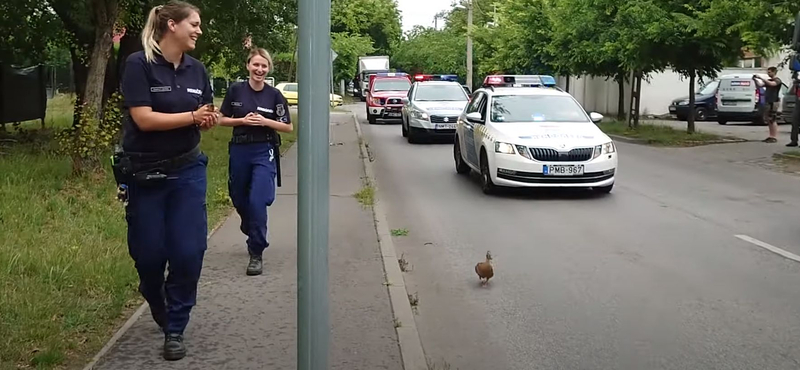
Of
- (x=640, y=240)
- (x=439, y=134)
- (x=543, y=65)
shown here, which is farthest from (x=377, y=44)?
(x=640, y=240)

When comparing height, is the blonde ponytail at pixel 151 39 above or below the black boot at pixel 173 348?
above

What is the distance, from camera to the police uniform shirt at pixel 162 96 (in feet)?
15.2

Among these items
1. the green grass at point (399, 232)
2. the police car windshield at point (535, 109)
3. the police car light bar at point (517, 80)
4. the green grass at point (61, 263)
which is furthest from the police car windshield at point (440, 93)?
the green grass at point (399, 232)

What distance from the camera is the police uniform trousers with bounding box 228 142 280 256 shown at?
722 centimetres

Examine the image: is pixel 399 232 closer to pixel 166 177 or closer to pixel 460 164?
pixel 166 177

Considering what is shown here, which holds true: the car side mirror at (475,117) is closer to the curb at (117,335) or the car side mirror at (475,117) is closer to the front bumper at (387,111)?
the curb at (117,335)

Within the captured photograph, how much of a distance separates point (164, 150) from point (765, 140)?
65.6 feet

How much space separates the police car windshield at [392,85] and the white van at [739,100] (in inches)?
436

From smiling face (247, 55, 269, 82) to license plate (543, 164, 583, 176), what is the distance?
575 cm

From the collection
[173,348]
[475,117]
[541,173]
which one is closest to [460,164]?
[475,117]

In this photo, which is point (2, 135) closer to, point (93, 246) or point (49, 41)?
point (49, 41)

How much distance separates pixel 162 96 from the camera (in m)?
4.69

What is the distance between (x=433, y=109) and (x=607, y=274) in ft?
47.6

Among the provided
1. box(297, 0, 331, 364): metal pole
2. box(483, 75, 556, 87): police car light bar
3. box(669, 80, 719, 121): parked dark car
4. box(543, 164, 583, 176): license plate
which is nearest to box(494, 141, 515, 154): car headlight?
box(543, 164, 583, 176): license plate
